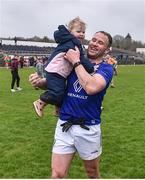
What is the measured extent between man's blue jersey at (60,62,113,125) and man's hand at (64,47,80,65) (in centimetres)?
19

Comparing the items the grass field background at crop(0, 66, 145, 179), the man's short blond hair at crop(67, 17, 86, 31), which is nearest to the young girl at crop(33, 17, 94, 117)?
the man's short blond hair at crop(67, 17, 86, 31)

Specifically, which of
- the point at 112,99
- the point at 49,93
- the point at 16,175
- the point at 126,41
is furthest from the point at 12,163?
the point at 126,41

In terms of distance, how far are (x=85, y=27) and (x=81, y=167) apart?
11.1 ft

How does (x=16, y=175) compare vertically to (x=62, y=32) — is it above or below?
below

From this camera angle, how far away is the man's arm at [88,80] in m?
4.67

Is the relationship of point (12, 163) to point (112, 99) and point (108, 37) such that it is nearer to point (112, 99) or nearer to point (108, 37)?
point (108, 37)

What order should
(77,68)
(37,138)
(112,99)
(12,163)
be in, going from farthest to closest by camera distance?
(112,99)
(37,138)
(12,163)
(77,68)

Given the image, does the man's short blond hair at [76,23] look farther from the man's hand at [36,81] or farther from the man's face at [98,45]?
the man's hand at [36,81]

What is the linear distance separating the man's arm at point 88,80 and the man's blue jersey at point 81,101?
0.10 metres

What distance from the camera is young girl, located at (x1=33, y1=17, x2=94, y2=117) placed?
4918 millimetres

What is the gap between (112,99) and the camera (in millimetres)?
19219

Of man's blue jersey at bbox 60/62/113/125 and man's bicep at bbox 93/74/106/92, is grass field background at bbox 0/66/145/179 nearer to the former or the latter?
man's blue jersey at bbox 60/62/113/125

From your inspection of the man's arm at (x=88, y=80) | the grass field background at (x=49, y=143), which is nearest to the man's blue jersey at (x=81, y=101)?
the man's arm at (x=88, y=80)

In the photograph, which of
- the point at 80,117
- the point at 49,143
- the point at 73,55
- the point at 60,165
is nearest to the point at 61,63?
the point at 73,55
